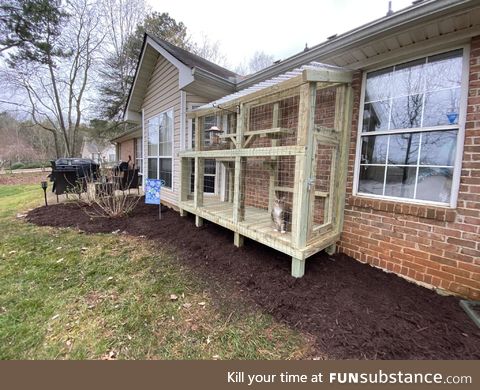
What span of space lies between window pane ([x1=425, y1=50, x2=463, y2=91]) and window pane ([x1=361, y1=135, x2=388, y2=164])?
728 mm

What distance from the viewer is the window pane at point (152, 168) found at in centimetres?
713

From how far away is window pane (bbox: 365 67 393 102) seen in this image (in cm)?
297

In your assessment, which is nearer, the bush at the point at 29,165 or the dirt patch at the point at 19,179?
the dirt patch at the point at 19,179

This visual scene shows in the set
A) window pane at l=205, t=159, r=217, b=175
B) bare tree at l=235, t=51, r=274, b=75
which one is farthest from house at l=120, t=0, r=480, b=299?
bare tree at l=235, t=51, r=274, b=75

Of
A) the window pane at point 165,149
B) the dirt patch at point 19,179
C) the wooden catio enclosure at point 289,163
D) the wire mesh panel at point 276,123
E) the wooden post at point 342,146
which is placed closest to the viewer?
the wooden catio enclosure at point 289,163

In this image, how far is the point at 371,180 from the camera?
316 cm

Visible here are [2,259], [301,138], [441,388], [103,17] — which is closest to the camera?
[441,388]

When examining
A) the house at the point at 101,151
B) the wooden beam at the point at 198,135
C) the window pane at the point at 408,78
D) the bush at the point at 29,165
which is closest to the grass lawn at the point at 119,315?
the wooden beam at the point at 198,135

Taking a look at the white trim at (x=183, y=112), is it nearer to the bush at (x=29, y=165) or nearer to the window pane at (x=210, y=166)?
the window pane at (x=210, y=166)

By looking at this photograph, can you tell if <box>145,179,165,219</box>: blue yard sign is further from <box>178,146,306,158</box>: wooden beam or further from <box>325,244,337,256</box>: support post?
<box>325,244,337,256</box>: support post

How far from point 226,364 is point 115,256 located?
8.68 feet

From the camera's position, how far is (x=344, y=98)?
314 cm

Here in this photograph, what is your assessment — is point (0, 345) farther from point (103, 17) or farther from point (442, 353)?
point (103, 17)

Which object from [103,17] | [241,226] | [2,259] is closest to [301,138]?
[241,226]
